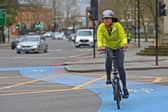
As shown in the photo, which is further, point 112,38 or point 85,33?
point 85,33

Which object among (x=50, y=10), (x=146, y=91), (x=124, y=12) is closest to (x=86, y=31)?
(x=124, y=12)

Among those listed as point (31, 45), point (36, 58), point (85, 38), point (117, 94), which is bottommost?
point (36, 58)

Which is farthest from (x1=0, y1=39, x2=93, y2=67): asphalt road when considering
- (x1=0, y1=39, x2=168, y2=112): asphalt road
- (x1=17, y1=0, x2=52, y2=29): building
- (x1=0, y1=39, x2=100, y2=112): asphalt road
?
(x1=17, y1=0, x2=52, y2=29): building

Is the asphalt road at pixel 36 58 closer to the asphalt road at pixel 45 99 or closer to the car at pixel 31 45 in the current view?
the car at pixel 31 45

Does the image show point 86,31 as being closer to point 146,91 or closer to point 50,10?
point 146,91

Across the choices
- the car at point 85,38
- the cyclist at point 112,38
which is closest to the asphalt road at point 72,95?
the cyclist at point 112,38

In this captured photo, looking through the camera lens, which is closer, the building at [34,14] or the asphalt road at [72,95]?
the asphalt road at [72,95]

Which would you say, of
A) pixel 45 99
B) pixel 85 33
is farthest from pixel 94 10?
pixel 85 33

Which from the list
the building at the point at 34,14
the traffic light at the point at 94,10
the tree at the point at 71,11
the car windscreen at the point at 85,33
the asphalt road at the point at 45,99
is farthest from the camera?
the tree at the point at 71,11

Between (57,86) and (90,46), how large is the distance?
41398 mm

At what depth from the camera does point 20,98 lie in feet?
40.5

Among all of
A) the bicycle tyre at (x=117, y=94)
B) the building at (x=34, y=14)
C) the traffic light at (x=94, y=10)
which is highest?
the building at (x=34, y=14)

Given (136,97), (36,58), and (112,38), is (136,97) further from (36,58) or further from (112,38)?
(36,58)

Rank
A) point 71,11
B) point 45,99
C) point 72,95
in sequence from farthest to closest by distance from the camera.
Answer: point 71,11
point 72,95
point 45,99
